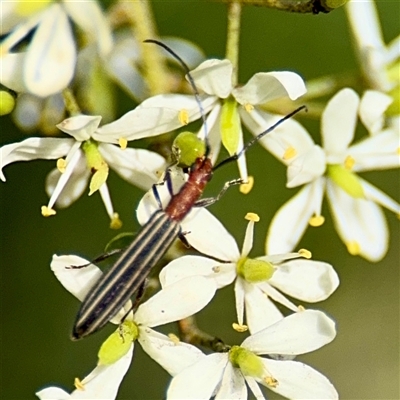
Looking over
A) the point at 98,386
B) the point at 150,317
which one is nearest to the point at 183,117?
the point at 150,317

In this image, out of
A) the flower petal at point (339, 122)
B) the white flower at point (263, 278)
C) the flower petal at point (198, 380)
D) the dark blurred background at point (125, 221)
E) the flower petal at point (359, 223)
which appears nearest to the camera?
the flower petal at point (198, 380)

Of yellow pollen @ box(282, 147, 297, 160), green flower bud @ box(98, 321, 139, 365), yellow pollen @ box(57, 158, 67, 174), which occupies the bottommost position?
green flower bud @ box(98, 321, 139, 365)

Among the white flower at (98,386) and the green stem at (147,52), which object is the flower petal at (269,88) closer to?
the green stem at (147,52)

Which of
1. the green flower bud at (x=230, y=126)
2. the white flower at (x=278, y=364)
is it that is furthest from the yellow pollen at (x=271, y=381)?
the green flower bud at (x=230, y=126)

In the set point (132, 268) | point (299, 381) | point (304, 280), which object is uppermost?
point (132, 268)

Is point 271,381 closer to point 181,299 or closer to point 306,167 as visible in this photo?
point 181,299

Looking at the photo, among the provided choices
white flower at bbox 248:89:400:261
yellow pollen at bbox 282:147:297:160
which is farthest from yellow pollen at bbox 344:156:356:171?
yellow pollen at bbox 282:147:297:160

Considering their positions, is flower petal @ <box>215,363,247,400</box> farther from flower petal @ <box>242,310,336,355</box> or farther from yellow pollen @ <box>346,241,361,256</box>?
yellow pollen @ <box>346,241,361,256</box>
